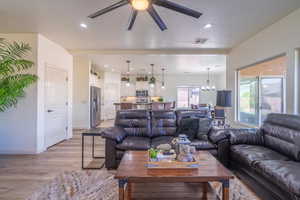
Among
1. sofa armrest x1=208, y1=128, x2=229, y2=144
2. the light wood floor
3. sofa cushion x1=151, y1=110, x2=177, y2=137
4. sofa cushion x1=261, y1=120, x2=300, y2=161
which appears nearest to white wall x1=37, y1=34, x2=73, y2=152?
the light wood floor

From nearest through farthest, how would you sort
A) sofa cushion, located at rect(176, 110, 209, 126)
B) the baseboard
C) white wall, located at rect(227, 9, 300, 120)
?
white wall, located at rect(227, 9, 300, 120), sofa cushion, located at rect(176, 110, 209, 126), the baseboard

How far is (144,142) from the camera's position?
3.36 metres

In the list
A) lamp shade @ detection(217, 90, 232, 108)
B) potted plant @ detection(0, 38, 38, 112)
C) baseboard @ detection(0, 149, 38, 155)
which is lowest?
baseboard @ detection(0, 149, 38, 155)

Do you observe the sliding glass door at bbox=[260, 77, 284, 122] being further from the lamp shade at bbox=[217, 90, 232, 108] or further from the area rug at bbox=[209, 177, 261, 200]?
the area rug at bbox=[209, 177, 261, 200]

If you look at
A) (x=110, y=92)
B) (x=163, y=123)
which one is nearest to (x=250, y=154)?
(x=163, y=123)

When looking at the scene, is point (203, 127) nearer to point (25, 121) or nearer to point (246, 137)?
point (246, 137)

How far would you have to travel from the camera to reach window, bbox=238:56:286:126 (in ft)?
18.7

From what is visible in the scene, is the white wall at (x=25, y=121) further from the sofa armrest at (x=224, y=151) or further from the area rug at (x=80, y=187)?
the sofa armrest at (x=224, y=151)

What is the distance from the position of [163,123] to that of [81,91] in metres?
4.37

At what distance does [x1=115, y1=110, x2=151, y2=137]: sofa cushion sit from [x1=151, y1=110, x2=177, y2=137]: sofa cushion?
5.0 inches

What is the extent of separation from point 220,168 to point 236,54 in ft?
14.0

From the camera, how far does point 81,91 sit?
7.14 meters

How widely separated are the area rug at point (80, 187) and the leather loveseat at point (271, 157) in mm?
1836

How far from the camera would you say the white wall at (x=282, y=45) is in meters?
3.32
